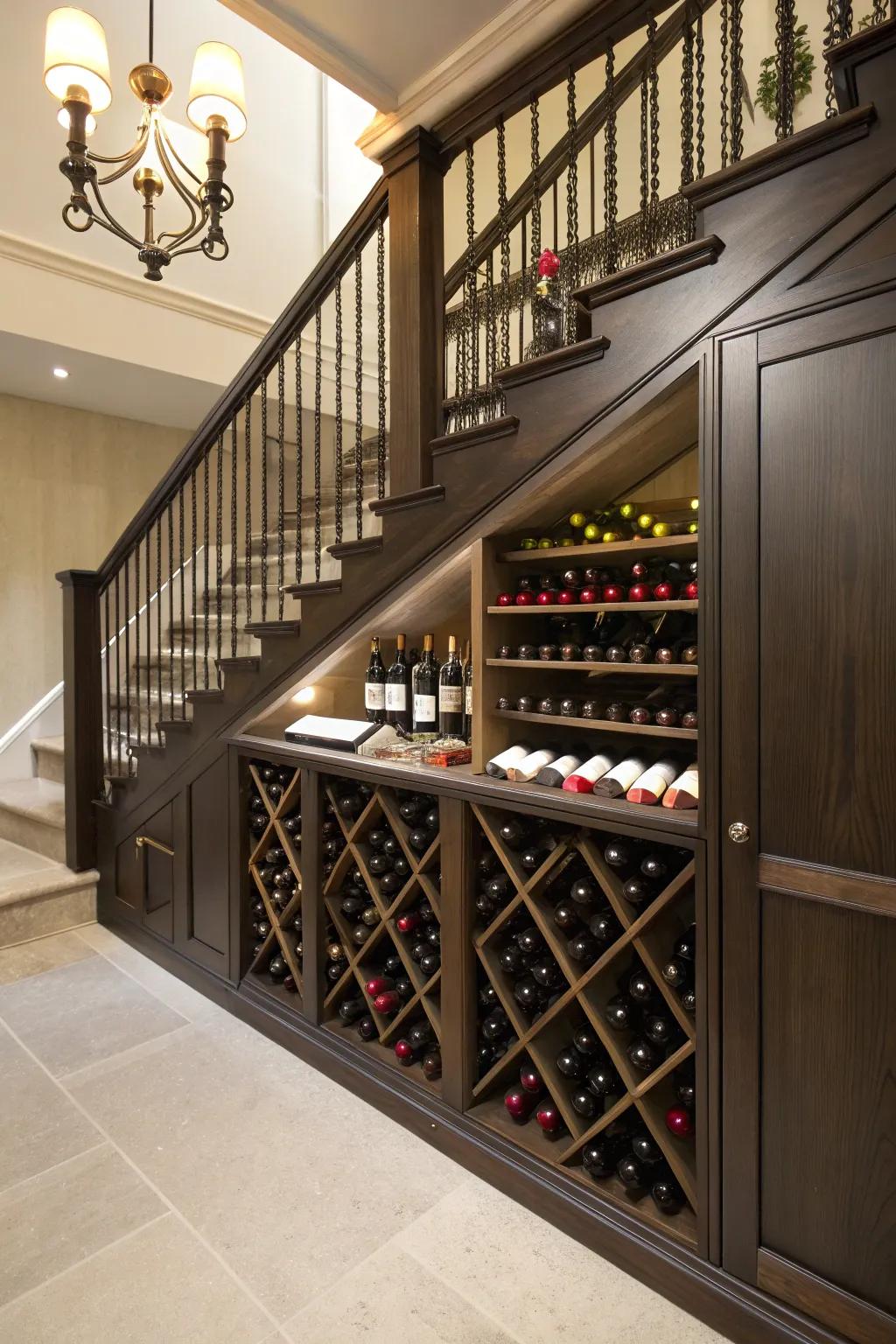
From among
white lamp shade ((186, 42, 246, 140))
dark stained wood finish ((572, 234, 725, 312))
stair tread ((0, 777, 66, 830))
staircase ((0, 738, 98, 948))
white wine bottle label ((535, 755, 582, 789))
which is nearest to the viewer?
dark stained wood finish ((572, 234, 725, 312))

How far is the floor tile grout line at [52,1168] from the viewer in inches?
73.5

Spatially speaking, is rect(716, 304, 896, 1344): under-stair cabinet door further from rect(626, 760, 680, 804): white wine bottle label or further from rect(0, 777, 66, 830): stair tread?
rect(0, 777, 66, 830): stair tread

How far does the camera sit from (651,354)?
5.06 ft

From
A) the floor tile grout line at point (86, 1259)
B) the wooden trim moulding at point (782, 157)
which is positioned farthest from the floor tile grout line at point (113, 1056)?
the wooden trim moulding at point (782, 157)

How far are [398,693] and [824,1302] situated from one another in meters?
1.68

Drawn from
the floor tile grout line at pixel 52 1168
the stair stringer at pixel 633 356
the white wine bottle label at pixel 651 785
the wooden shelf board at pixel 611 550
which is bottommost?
the floor tile grout line at pixel 52 1168

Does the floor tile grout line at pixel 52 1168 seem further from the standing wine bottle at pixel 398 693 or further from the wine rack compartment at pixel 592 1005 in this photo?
the standing wine bottle at pixel 398 693

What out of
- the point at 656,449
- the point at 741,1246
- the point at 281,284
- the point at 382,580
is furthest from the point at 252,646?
the point at 741,1246

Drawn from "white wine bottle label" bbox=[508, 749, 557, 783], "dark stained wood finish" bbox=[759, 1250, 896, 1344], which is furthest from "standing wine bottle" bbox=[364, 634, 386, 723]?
"dark stained wood finish" bbox=[759, 1250, 896, 1344]

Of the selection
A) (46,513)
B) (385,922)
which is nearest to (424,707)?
(385,922)

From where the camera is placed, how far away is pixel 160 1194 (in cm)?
184

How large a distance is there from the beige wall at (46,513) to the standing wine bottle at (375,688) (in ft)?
10.3

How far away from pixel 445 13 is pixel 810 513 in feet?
4.82

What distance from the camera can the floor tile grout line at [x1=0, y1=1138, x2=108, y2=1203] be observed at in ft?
6.13
